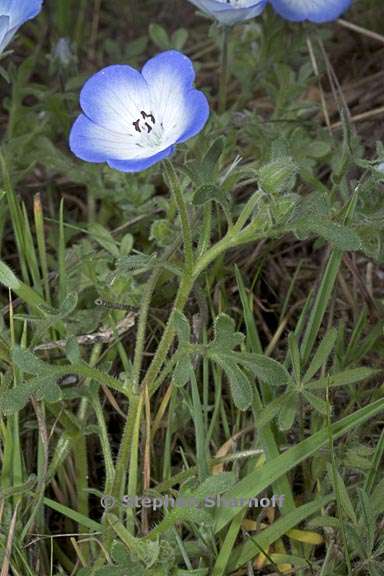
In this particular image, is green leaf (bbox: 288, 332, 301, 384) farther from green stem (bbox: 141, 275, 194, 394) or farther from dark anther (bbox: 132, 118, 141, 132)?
dark anther (bbox: 132, 118, 141, 132)

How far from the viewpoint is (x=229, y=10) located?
1.81m

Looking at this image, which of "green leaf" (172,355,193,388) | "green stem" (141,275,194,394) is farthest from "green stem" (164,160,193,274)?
"green leaf" (172,355,193,388)

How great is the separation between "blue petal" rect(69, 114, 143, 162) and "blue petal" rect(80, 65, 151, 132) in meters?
0.02

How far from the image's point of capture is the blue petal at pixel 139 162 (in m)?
1.30

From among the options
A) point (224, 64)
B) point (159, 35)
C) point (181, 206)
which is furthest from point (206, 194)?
point (159, 35)

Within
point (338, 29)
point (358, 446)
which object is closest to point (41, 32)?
point (338, 29)

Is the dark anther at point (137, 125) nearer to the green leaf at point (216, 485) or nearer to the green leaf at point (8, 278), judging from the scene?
the green leaf at point (8, 278)

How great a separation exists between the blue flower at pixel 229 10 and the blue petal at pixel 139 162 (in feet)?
1.85

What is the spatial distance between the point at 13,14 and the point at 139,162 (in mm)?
454

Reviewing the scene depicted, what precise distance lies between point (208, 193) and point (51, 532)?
27.1 inches

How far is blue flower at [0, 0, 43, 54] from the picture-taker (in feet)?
4.98

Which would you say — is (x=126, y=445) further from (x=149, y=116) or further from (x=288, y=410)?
(x=149, y=116)

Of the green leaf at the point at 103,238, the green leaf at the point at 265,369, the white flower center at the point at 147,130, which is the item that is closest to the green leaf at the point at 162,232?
the green leaf at the point at 103,238

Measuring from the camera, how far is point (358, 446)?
4.90ft
